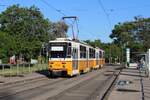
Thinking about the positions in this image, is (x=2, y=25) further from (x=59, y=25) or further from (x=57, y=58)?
(x=57, y=58)

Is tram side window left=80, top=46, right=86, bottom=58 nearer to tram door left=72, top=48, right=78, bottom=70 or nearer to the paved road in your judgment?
tram door left=72, top=48, right=78, bottom=70

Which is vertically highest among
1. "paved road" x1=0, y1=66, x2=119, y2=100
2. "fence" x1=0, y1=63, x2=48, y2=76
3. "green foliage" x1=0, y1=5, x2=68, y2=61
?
"green foliage" x1=0, y1=5, x2=68, y2=61

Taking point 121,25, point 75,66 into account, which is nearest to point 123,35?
point 121,25

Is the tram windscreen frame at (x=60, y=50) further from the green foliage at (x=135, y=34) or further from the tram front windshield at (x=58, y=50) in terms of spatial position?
the green foliage at (x=135, y=34)

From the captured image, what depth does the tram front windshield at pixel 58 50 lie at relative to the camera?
41.1 meters

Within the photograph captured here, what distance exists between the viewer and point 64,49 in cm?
4109

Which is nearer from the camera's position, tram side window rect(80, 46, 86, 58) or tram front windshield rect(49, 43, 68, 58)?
tram front windshield rect(49, 43, 68, 58)

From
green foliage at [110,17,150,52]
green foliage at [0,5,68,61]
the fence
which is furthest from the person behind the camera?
green foliage at [110,17,150,52]

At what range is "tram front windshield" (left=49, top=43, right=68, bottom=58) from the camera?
135 ft

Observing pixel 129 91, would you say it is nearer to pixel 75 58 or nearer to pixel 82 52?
pixel 75 58

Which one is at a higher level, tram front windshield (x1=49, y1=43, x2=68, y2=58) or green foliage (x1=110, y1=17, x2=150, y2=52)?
green foliage (x1=110, y1=17, x2=150, y2=52)

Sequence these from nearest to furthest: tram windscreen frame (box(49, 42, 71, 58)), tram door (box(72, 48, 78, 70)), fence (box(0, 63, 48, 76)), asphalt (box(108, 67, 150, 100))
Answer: asphalt (box(108, 67, 150, 100)) < tram windscreen frame (box(49, 42, 71, 58)) < tram door (box(72, 48, 78, 70)) < fence (box(0, 63, 48, 76))

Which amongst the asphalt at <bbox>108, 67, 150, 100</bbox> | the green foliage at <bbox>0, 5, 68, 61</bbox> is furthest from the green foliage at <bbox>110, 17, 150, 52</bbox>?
the asphalt at <bbox>108, 67, 150, 100</bbox>

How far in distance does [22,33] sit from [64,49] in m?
46.0
